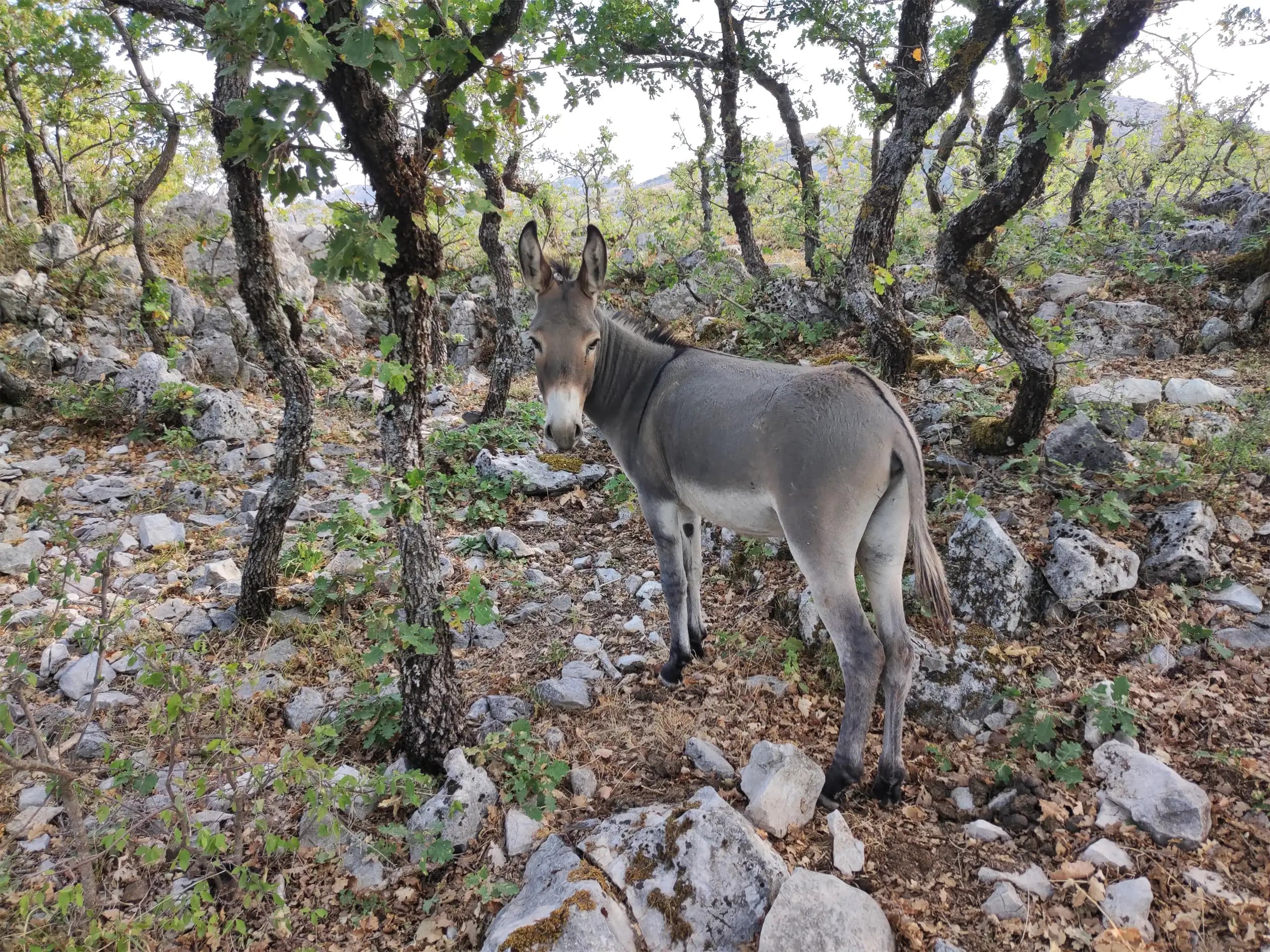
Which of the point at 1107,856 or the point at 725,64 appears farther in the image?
the point at 725,64

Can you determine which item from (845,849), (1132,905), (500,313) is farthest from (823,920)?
(500,313)

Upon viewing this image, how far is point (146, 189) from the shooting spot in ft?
33.8

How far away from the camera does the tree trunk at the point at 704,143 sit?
1251 centimetres

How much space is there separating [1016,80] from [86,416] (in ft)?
60.5

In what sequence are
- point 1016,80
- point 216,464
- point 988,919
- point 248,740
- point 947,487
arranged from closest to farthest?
1. point 988,919
2. point 248,740
3. point 947,487
4. point 216,464
5. point 1016,80

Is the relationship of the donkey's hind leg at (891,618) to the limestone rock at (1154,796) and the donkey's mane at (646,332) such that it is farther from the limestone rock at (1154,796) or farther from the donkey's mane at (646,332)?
the donkey's mane at (646,332)

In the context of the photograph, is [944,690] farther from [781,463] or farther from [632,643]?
[632,643]

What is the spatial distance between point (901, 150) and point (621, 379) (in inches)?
231

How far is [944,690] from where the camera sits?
13.4 feet

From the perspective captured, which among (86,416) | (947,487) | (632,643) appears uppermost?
(86,416)

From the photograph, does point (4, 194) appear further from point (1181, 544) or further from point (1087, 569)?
point (1181, 544)

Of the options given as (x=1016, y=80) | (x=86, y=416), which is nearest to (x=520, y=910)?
(x=86, y=416)

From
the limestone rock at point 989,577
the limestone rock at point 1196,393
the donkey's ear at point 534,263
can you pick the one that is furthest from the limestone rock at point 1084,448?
the donkey's ear at point 534,263

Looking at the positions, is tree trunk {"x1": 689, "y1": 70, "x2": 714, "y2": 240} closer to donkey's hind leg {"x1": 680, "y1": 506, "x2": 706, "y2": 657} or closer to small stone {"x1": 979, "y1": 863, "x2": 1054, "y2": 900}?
donkey's hind leg {"x1": 680, "y1": 506, "x2": 706, "y2": 657}
